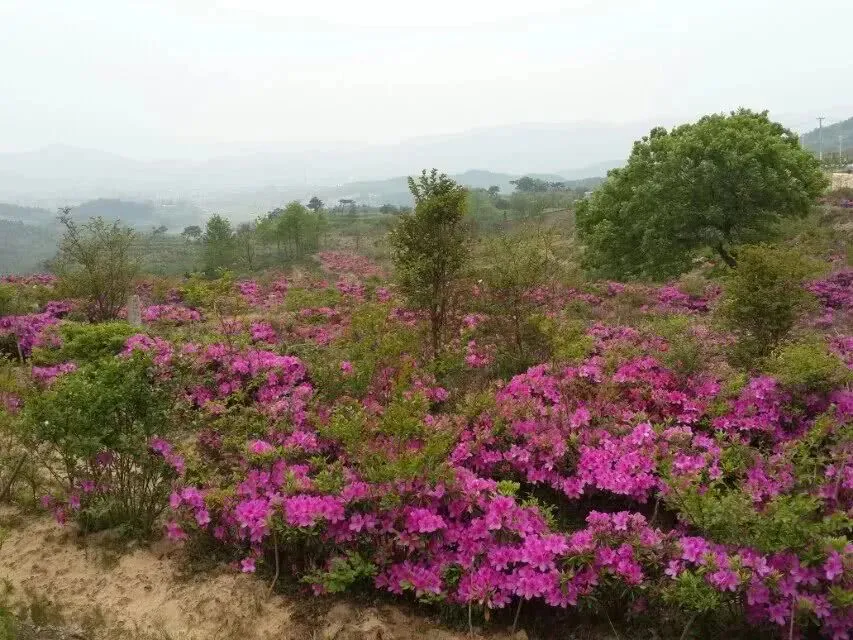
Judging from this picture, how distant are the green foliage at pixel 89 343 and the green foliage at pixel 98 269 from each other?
4.54 metres

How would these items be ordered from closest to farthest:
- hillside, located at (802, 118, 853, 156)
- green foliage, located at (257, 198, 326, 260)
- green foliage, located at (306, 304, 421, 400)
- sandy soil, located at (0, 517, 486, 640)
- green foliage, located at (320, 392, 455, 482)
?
1. sandy soil, located at (0, 517, 486, 640)
2. green foliage, located at (320, 392, 455, 482)
3. green foliage, located at (306, 304, 421, 400)
4. green foliage, located at (257, 198, 326, 260)
5. hillside, located at (802, 118, 853, 156)

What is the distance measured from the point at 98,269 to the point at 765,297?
→ 12453mm

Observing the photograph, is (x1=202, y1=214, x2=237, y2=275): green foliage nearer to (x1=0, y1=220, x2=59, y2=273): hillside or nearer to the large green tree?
the large green tree

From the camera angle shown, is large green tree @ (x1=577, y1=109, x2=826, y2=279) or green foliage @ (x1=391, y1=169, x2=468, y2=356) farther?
large green tree @ (x1=577, y1=109, x2=826, y2=279)

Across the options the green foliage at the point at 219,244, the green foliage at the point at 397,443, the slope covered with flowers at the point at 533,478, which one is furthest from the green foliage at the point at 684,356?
the green foliage at the point at 219,244

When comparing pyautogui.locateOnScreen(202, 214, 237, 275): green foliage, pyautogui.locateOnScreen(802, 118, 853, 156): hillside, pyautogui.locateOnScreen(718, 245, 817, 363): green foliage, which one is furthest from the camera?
pyautogui.locateOnScreen(802, 118, 853, 156): hillside

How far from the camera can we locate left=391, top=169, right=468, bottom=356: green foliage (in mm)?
7238

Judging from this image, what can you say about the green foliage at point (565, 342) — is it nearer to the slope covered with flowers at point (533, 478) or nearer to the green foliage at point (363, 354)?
the slope covered with flowers at point (533, 478)

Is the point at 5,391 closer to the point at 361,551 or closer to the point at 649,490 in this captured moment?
the point at 361,551

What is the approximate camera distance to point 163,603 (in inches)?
152

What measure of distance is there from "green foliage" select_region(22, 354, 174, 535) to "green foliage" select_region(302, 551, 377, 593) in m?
1.74

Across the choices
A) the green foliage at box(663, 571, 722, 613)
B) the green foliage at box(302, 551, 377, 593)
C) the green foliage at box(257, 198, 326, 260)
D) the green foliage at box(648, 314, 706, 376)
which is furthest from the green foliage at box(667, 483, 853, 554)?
the green foliage at box(257, 198, 326, 260)

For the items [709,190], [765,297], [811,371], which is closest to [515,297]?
[765,297]

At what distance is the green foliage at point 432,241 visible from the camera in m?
7.24
